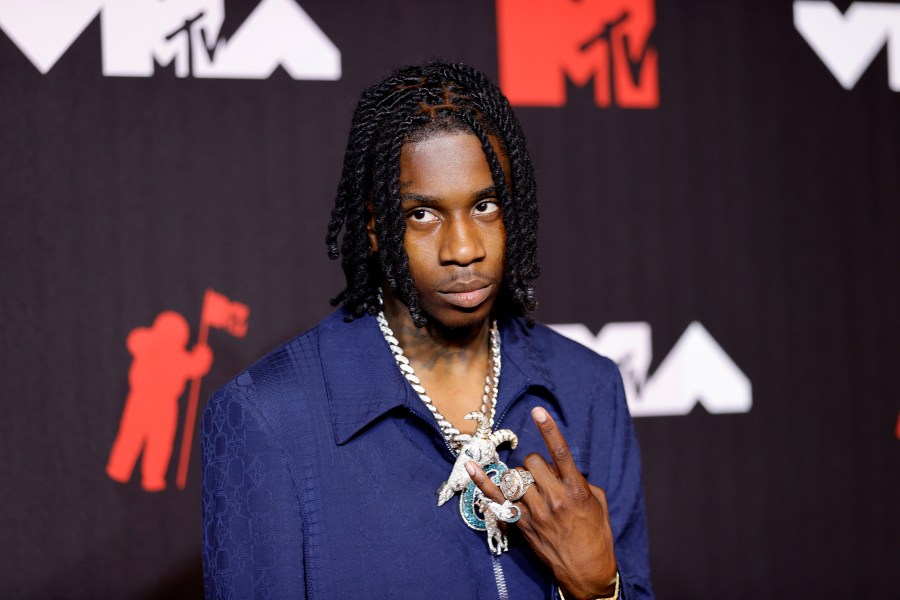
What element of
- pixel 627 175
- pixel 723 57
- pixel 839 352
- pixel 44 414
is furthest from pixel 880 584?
pixel 44 414

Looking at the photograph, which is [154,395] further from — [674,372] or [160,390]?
[674,372]

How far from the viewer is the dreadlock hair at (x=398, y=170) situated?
44.5 inches

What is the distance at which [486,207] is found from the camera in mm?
1148

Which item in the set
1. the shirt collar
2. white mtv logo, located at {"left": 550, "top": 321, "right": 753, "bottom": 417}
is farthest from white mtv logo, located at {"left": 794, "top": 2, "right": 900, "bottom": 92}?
the shirt collar

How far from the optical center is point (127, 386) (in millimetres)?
1938

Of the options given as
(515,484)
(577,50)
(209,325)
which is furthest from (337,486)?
(577,50)

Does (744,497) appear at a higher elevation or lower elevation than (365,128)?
lower

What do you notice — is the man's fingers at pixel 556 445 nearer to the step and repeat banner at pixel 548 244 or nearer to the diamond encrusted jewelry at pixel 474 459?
the diamond encrusted jewelry at pixel 474 459

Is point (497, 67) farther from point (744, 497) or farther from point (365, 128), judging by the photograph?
point (744, 497)

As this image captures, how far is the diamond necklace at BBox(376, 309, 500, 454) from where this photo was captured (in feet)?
3.85

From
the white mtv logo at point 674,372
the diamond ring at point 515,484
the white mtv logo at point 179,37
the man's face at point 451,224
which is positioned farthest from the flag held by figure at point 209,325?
the diamond ring at point 515,484

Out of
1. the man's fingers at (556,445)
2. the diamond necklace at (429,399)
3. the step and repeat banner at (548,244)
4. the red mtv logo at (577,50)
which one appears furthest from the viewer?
the red mtv logo at (577,50)

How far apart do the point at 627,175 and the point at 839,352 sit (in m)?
0.73

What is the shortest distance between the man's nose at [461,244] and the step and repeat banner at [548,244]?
3.21 ft
